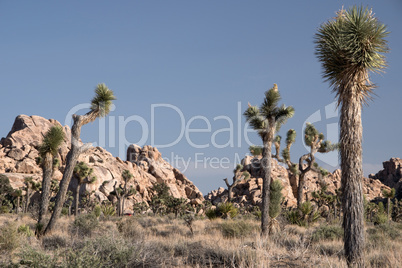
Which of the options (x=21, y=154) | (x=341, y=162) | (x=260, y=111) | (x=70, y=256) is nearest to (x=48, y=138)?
(x=260, y=111)

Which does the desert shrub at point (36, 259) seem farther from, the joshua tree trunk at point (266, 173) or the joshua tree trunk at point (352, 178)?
the joshua tree trunk at point (266, 173)

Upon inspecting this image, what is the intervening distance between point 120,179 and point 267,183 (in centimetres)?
5807

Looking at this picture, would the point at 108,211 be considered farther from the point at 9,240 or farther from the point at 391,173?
the point at 391,173

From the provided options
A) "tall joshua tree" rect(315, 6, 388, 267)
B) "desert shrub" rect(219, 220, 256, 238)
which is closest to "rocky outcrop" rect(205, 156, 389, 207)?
"desert shrub" rect(219, 220, 256, 238)

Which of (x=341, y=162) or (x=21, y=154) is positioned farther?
(x=21, y=154)

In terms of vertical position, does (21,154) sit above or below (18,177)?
above

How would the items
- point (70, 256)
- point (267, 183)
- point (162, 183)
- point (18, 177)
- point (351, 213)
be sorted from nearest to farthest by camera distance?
point (70, 256), point (351, 213), point (267, 183), point (18, 177), point (162, 183)

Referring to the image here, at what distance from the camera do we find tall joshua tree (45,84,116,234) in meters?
17.2

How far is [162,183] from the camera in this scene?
82.2 meters

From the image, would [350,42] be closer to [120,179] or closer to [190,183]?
[120,179]

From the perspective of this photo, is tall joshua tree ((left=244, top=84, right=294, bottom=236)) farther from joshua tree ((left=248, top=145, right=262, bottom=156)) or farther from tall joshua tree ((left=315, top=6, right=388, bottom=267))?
tall joshua tree ((left=315, top=6, right=388, bottom=267))

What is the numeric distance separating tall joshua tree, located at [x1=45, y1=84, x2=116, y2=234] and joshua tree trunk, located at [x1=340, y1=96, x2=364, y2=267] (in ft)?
41.0

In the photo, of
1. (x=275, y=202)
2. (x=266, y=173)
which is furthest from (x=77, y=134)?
(x=275, y=202)

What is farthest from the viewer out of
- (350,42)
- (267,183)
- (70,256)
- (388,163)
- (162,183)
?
(388,163)
